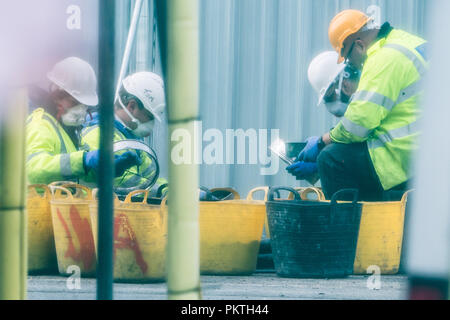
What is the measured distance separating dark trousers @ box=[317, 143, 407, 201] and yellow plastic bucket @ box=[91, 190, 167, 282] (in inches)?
38.4

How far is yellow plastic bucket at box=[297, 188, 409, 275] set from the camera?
331 cm

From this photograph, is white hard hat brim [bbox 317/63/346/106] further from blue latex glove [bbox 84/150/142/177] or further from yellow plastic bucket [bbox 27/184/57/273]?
yellow plastic bucket [bbox 27/184/57/273]

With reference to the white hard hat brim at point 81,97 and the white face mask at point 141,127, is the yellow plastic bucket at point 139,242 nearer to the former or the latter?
the white hard hat brim at point 81,97

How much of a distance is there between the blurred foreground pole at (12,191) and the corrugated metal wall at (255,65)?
3026 millimetres

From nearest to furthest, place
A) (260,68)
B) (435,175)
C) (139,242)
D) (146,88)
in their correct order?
(435,175) < (139,242) < (146,88) < (260,68)

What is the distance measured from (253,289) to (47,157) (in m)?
1.46

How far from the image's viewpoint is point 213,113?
14.5 ft

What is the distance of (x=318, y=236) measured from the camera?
314 centimetres

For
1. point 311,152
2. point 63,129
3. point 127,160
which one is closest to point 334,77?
point 311,152

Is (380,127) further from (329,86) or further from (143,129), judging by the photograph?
(143,129)

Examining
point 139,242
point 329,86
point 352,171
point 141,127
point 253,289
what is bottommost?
point 253,289

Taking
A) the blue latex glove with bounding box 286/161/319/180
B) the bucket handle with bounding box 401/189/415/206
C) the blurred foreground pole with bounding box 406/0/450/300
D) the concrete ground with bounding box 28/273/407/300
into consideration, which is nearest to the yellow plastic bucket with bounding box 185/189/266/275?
the concrete ground with bounding box 28/273/407/300
